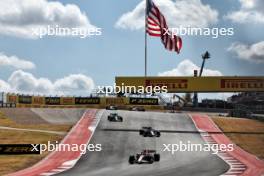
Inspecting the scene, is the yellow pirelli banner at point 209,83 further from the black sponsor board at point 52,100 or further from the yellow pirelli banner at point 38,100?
the yellow pirelli banner at point 38,100

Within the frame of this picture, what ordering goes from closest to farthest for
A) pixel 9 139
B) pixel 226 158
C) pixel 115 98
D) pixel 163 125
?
pixel 226 158
pixel 9 139
pixel 163 125
pixel 115 98

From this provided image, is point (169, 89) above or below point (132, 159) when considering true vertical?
above

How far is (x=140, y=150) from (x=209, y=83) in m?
24.0

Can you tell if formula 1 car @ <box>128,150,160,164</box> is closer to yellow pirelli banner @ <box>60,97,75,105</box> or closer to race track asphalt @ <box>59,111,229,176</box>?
race track asphalt @ <box>59,111,229,176</box>

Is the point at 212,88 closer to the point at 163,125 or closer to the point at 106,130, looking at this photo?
the point at 163,125

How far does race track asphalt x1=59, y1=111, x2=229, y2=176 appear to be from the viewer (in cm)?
3397

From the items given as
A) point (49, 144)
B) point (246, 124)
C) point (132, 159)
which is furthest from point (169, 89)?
point (132, 159)

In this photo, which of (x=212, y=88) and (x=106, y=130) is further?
(x=212, y=88)

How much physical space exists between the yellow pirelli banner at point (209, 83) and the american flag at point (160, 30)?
795cm

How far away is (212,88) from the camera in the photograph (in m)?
Answer: 65.4

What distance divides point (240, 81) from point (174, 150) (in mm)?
23796

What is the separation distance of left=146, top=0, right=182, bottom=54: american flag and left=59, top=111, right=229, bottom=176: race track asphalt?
8.73 m

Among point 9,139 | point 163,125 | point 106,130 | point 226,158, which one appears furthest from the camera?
point 163,125

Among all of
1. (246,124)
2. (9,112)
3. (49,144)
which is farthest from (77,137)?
(246,124)
